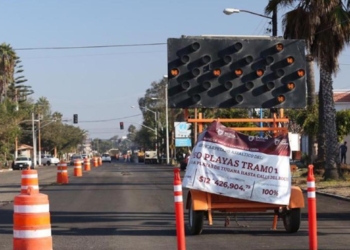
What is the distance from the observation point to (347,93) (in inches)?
3041

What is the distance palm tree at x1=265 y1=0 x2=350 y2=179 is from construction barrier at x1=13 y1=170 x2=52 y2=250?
776 inches

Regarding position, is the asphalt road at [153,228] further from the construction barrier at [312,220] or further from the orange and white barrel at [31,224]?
the orange and white barrel at [31,224]

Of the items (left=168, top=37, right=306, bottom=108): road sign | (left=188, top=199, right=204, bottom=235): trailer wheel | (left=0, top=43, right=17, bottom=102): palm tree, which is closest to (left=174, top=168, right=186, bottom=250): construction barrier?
(left=188, top=199, right=204, bottom=235): trailer wheel

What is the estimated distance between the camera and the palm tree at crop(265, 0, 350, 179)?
27500mm

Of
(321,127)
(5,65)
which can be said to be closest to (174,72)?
(321,127)

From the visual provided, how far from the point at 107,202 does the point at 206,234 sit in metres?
8.35

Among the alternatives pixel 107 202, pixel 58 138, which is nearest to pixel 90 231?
pixel 107 202

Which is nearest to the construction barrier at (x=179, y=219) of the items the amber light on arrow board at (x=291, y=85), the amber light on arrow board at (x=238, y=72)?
the amber light on arrow board at (x=238, y=72)

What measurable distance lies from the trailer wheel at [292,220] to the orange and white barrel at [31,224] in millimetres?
5423

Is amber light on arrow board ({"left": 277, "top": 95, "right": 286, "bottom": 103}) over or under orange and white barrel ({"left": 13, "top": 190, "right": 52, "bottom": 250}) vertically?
over

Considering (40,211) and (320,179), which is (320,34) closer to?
(320,179)

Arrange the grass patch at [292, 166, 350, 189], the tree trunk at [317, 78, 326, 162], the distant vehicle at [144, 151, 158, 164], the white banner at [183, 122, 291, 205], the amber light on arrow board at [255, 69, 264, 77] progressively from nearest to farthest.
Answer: the white banner at [183, 122, 291, 205] < the amber light on arrow board at [255, 69, 264, 77] < the grass patch at [292, 166, 350, 189] < the tree trunk at [317, 78, 326, 162] < the distant vehicle at [144, 151, 158, 164]

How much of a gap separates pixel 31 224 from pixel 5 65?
260 ft

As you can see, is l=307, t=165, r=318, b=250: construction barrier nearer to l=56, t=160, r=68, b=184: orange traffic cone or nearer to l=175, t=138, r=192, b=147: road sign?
l=56, t=160, r=68, b=184: orange traffic cone
